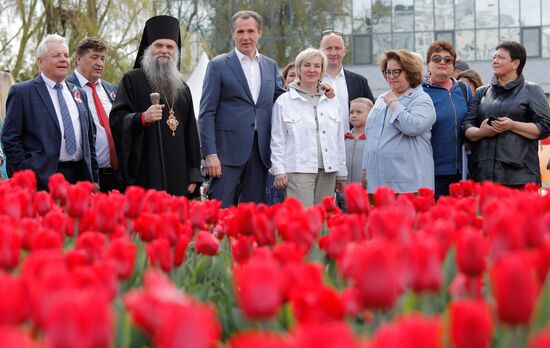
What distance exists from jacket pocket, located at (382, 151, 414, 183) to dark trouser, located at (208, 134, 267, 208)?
1213 mm

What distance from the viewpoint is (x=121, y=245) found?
6.77ft

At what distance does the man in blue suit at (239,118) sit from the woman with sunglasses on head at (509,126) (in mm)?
1724

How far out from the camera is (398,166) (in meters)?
7.11

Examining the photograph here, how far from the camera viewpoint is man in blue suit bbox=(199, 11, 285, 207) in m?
7.73

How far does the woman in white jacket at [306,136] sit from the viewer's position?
7.55m

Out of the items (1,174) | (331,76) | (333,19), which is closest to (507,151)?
(331,76)

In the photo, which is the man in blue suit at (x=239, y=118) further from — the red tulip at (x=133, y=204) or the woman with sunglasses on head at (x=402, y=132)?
the red tulip at (x=133, y=204)

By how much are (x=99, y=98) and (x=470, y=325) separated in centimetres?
745

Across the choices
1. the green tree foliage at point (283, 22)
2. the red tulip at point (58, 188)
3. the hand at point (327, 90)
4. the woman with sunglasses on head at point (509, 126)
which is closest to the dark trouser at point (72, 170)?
the hand at point (327, 90)

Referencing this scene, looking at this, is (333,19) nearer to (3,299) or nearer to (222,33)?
(222,33)

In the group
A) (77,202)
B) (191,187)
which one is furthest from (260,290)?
(191,187)

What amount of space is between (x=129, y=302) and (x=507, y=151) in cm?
609

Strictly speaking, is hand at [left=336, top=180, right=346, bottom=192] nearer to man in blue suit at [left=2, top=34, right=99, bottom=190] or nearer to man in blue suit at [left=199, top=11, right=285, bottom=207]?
man in blue suit at [left=199, top=11, right=285, bottom=207]

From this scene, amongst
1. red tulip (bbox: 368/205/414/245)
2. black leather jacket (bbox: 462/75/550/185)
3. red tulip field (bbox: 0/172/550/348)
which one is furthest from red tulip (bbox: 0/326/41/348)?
black leather jacket (bbox: 462/75/550/185)
